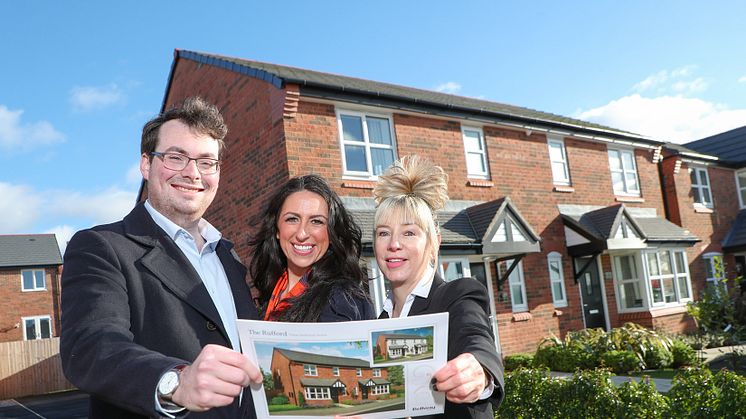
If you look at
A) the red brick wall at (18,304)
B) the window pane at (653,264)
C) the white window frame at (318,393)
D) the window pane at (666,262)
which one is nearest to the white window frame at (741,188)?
the window pane at (666,262)

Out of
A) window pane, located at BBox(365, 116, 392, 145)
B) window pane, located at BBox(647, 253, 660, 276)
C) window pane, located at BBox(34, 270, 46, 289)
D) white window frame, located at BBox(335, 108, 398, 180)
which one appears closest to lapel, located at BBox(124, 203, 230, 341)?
white window frame, located at BBox(335, 108, 398, 180)

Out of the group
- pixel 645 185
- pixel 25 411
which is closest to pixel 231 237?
pixel 25 411

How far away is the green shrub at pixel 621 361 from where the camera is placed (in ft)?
37.9

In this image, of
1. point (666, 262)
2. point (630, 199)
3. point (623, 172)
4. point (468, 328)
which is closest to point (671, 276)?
point (666, 262)

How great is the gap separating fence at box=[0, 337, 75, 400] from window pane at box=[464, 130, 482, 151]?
15.8m

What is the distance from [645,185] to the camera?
1855 cm

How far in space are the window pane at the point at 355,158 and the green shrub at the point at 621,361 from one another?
6143mm

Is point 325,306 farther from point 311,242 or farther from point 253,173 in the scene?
point 253,173

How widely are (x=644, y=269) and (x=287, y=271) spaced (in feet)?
51.9

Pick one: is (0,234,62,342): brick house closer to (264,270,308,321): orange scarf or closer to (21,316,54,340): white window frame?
(21,316,54,340): white window frame

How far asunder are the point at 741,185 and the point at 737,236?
283cm

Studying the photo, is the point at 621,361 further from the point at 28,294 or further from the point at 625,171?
the point at 28,294

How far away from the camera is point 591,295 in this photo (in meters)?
16.3

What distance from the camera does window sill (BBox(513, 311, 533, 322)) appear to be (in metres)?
14.0
